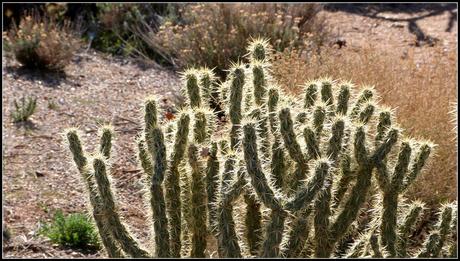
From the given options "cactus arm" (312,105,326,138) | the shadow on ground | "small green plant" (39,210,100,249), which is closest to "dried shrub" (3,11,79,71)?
"small green plant" (39,210,100,249)

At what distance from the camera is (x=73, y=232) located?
15.5 feet

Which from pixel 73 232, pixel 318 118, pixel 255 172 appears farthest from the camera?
pixel 73 232

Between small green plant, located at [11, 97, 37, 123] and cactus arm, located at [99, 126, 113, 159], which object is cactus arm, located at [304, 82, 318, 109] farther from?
small green plant, located at [11, 97, 37, 123]

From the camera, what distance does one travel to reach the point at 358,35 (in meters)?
9.04

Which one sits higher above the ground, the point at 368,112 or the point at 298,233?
the point at 368,112

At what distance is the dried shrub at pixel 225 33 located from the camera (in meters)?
7.16

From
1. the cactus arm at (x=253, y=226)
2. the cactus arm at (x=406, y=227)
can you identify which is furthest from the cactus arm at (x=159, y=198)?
the cactus arm at (x=406, y=227)

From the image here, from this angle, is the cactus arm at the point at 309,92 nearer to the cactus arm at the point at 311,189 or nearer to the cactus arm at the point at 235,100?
the cactus arm at the point at 235,100

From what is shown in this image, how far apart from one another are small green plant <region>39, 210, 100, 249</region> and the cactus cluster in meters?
1.08

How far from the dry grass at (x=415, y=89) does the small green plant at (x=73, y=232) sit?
1.81 m

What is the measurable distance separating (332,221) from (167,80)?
4.18 metres

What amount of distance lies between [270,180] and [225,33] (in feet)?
13.5

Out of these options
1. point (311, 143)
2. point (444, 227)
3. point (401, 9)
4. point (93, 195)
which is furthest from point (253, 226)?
point (401, 9)

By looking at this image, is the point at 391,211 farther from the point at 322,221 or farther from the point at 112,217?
the point at 112,217
